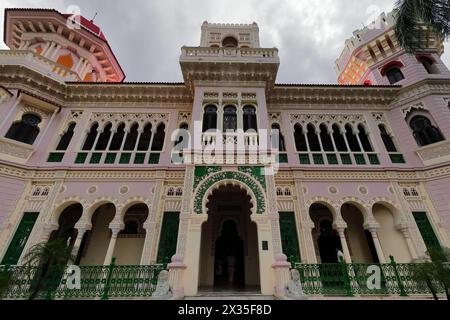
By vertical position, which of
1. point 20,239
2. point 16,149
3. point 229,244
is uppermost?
point 16,149

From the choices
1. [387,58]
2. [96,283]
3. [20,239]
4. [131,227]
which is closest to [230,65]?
[131,227]

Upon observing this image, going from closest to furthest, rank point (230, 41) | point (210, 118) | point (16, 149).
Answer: point (16, 149)
point (210, 118)
point (230, 41)

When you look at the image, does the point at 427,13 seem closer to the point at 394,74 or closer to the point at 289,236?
the point at 394,74

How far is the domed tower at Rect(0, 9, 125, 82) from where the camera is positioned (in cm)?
1235

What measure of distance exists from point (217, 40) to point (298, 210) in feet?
35.2

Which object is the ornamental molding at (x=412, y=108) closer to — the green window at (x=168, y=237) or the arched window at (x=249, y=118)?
the arched window at (x=249, y=118)

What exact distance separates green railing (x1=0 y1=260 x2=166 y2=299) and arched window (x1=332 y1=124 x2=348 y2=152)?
31.1 ft

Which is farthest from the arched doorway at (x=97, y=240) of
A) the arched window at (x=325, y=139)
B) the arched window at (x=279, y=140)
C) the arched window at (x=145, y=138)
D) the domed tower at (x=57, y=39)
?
the arched window at (x=325, y=139)

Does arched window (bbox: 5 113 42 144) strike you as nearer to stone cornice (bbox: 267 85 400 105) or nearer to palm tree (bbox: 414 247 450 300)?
stone cornice (bbox: 267 85 400 105)

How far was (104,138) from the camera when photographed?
11070 millimetres

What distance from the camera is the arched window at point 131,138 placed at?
1088cm

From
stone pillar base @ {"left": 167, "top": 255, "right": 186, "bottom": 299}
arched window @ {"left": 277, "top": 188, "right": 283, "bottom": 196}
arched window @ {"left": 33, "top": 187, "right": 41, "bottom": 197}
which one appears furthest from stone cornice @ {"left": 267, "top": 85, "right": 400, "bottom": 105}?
arched window @ {"left": 33, "top": 187, "right": 41, "bottom": 197}

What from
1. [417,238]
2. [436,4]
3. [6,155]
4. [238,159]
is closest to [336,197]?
[417,238]

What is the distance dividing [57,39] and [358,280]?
61.1 feet
